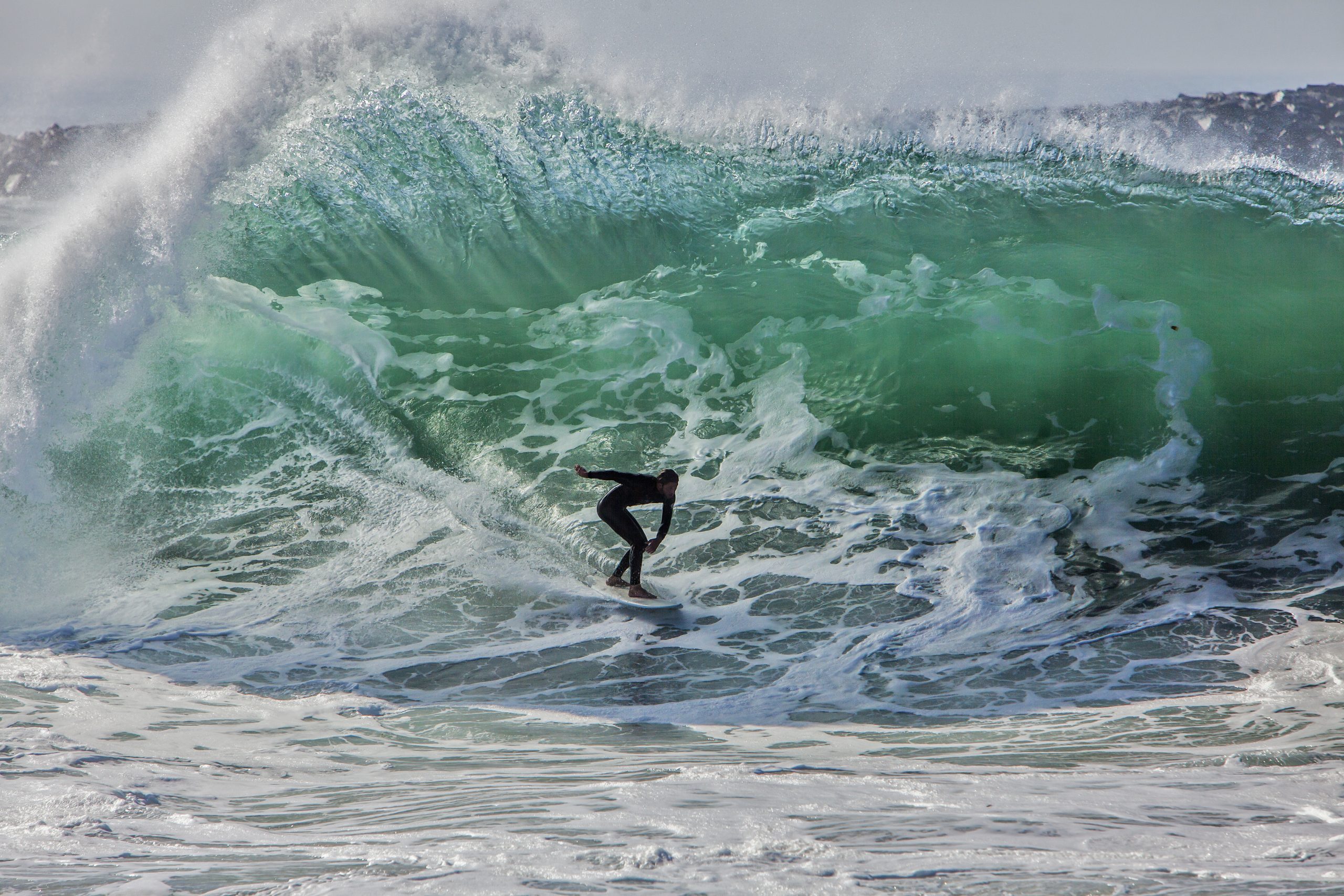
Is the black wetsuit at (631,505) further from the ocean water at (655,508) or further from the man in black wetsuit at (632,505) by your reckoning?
the ocean water at (655,508)

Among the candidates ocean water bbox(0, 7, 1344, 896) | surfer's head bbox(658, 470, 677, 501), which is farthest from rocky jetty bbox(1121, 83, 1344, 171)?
surfer's head bbox(658, 470, 677, 501)

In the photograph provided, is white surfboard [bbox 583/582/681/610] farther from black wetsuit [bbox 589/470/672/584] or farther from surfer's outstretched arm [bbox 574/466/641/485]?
surfer's outstretched arm [bbox 574/466/641/485]

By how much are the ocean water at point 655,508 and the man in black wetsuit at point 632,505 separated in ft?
1.04

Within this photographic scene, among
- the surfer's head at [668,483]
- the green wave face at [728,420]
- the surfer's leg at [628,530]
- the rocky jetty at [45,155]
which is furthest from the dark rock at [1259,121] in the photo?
the rocky jetty at [45,155]

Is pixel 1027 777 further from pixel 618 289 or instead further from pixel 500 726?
pixel 618 289

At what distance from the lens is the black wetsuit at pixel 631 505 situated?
635 cm

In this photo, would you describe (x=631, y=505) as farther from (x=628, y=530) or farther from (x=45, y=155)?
(x=45, y=155)

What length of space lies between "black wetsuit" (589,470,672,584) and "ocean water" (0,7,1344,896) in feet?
1.33

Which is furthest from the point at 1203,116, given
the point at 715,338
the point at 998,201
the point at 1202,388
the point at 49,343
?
the point at 49,343

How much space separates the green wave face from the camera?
19.6 ft

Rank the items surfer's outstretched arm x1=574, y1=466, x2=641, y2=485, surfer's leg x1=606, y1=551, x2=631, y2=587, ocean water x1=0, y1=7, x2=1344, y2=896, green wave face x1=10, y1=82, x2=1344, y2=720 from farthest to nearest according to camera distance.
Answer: surfer's leg x1=606, y1=551, x2=631, y2=587 < surfer's outstretched arm x1=574, y1=466, x2=641, y2=485 < green wave face x1=10, y1=82, x2=1344, y2=720 < ocean water x1=0, y1=7, x2=1344, y2=896

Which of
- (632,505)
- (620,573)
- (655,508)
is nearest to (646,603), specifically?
(620,573)

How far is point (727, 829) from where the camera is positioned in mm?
3270

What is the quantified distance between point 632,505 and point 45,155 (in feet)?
39.4
